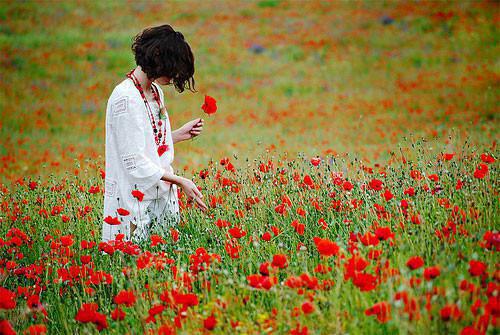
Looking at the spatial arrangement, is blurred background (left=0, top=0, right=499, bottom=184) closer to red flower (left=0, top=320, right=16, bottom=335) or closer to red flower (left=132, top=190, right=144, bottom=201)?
red flower (left=132, top=190, right=144, bottom=201)

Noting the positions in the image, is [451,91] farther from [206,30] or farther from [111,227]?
[111,227]

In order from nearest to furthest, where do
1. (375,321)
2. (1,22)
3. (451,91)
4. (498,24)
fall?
(375,321)
(451,91)
(498,24)
(1,22)

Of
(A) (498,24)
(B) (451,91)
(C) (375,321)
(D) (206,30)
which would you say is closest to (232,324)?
(C) (375,321)

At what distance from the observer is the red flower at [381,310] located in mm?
2416

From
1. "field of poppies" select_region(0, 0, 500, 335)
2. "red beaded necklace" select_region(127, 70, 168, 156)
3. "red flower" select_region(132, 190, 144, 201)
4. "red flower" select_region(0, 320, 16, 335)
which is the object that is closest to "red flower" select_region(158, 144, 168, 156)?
"red beaded necklace" select_region(127, 70, 168, 156)

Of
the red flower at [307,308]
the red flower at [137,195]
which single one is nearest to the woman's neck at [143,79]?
the red flower at [137,195]

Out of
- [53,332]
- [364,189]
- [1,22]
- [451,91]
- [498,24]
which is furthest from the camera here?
[1,22]

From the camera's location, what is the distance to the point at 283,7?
24328mm

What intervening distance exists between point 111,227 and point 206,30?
18.2 m

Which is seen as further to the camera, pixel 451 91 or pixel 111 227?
pixel 451 91

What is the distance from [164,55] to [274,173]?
1615mm

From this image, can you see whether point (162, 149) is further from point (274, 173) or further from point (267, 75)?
point (267, 75)

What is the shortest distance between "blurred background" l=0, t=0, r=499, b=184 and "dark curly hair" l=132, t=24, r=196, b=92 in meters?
5.22

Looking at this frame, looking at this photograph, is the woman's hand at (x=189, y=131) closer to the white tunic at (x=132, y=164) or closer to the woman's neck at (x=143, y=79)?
the white tunic at (x=132, y=164)
